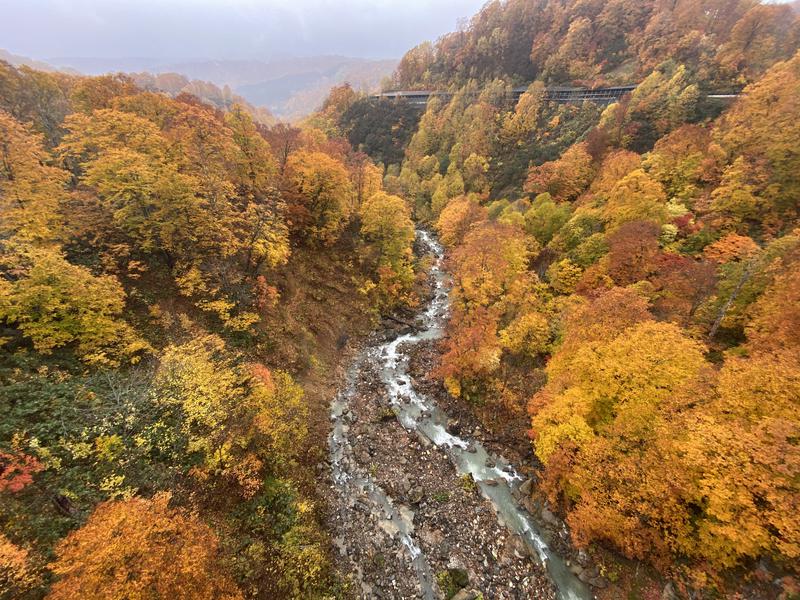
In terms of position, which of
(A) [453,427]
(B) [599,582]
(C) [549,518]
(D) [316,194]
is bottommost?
(A) [453,427]

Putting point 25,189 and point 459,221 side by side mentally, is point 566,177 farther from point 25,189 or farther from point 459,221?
point 25,189

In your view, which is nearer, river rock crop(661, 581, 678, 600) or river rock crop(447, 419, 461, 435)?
river rock crop(661, 581, 678, 600)

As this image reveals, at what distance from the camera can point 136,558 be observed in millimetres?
11188

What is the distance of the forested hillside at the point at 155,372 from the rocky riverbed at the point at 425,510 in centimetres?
241

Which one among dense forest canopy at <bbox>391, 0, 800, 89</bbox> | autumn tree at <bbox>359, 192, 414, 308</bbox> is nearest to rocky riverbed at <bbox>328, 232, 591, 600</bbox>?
autumn tree at <bbox>359, 192, 414, 308</bbox>

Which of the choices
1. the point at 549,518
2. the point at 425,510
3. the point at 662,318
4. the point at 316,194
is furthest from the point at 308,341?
the point at 662,318

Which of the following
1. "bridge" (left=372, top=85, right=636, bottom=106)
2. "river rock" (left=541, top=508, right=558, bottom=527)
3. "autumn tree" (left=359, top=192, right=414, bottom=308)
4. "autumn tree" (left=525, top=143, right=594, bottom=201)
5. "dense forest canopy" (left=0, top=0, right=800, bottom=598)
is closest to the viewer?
"dense forest canopy" (left=0, top=0, right=800, bottom=598)

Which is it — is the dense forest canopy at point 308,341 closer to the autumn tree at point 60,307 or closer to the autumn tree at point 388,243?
the autumn tree at point 60,307

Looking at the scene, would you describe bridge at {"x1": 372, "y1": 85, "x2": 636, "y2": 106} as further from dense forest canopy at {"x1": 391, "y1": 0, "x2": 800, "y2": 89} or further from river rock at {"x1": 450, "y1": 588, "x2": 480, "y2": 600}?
river rock at {"x1": 450, "y1": 588, "x2": 480, "y2": 600}

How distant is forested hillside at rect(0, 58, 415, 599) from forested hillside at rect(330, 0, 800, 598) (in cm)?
1663

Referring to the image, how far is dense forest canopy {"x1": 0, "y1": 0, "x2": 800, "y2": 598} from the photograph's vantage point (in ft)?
47.1

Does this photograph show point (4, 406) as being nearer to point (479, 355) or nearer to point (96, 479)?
point (96, 479)

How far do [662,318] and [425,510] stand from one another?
992 inches

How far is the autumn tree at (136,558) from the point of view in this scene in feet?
34.1
